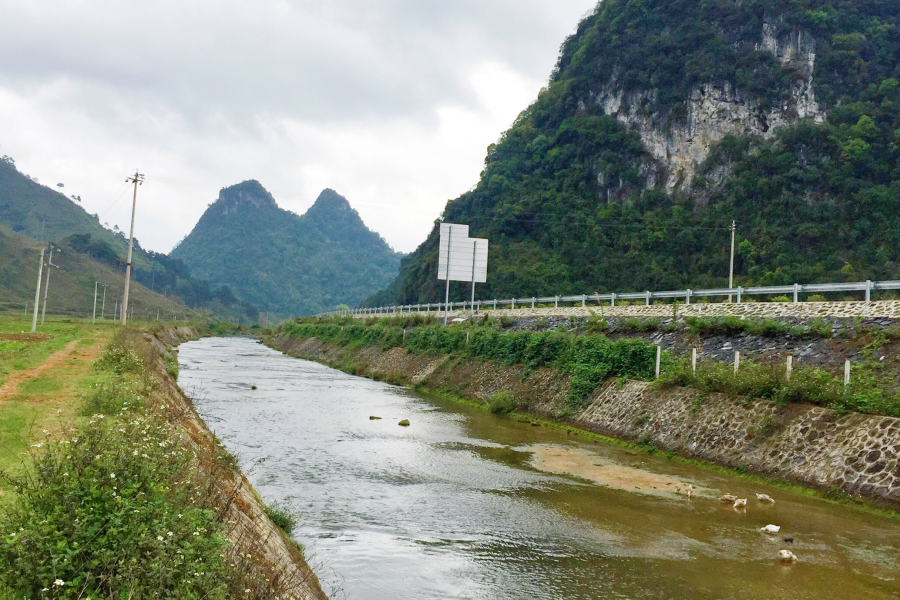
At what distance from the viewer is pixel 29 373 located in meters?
19.3

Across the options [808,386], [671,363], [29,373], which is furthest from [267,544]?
[671,363]

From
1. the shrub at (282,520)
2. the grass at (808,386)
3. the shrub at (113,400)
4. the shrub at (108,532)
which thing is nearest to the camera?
the shrub at (108,532)

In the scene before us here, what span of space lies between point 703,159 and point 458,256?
142 feet

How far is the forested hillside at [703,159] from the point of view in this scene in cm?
6406

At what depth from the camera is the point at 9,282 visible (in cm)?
9812

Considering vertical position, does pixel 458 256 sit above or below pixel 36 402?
above

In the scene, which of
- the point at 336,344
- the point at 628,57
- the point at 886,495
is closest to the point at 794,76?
the point at 628,57

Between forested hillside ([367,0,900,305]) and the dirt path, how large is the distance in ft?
172

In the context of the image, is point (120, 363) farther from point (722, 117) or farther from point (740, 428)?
point (722, 117)

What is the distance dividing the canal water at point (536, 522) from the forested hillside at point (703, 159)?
47886 millimetres

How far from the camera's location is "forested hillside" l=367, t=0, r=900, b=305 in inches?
2522

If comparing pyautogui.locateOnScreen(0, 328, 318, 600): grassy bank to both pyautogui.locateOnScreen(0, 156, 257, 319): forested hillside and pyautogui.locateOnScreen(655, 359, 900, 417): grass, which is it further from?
pyautogui.locateOnScreen(0, 156, 257, 319): forested hillside

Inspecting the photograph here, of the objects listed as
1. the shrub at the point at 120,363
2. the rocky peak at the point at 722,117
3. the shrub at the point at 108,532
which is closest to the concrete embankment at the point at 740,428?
the shrub at the point at 108,532

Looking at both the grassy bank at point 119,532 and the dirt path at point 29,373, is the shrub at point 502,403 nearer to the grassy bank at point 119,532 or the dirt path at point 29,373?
the dirt path at point 29,373
